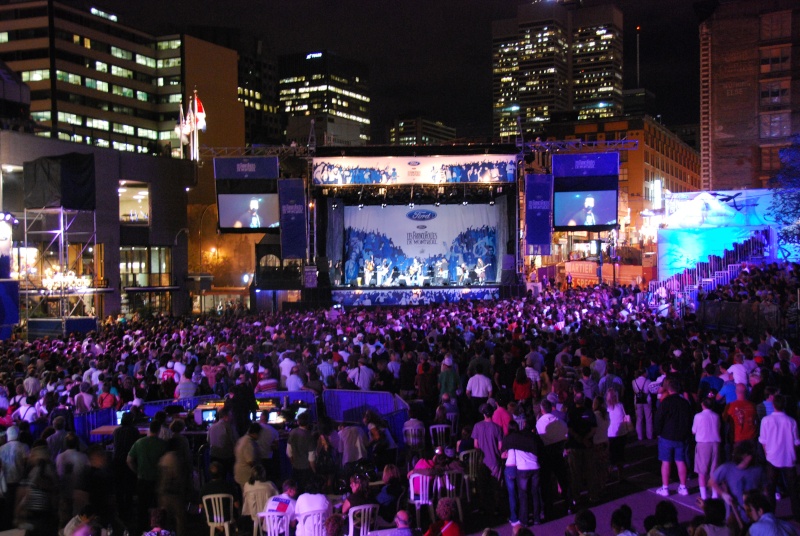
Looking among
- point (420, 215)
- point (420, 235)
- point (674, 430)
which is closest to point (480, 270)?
point (420, 235)

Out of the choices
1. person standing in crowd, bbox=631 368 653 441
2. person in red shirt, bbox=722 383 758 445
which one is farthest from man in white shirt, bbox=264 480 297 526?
person standing in crowd, bbox=631 368 653 441

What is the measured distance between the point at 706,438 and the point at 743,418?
468 millimetres

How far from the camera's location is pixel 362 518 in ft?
20.2

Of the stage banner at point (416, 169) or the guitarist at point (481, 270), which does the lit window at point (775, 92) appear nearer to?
the stage banner at point (416, 169)

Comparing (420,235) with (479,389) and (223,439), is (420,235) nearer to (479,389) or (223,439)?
(479,389)

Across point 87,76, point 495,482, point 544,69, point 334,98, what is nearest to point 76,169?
point 495,482

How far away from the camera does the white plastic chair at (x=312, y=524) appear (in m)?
6.11

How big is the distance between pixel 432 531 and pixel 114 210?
28.2 meters

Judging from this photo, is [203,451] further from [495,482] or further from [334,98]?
[334,98]

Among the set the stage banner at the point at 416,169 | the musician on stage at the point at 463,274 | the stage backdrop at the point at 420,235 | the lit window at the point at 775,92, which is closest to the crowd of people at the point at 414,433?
the stage banner at the point at 416,169

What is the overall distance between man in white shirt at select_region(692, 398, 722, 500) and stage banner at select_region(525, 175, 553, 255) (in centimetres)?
2148

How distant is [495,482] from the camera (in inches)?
312

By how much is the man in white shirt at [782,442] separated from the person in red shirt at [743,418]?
1.38 ft

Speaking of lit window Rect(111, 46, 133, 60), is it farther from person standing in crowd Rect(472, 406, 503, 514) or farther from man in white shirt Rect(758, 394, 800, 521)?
man in white shirt Rect(758, 394, 800, 521)
